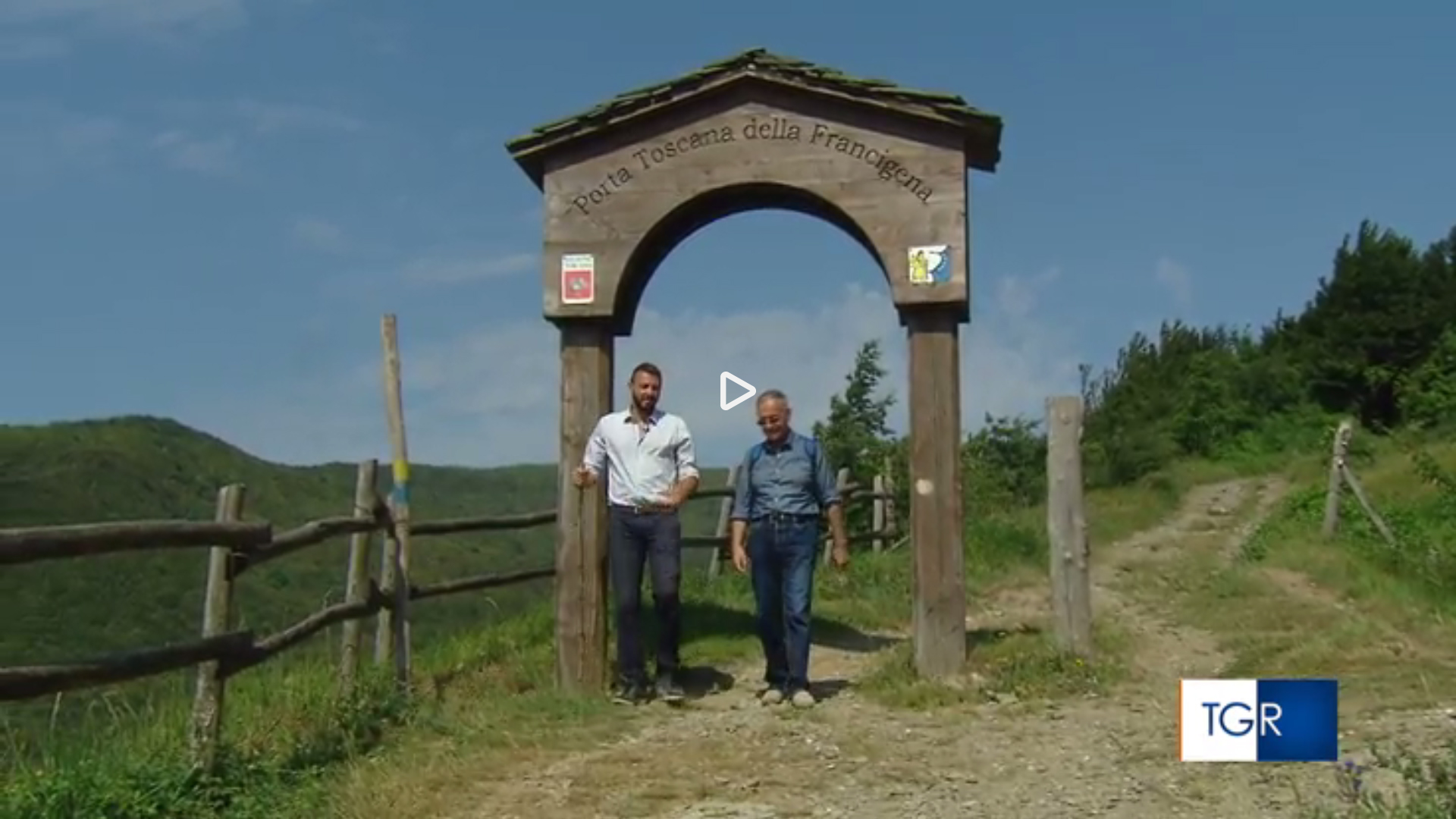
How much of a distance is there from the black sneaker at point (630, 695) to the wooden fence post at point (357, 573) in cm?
144

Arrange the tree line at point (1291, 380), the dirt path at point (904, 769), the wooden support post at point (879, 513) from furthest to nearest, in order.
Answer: the tree line at point (1291, 380) < the wooden support post at point (879, 513) < the dirt path at point (904, 769)

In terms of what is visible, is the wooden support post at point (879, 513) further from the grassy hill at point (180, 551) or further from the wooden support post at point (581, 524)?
the wooden support post at point (581, 524)

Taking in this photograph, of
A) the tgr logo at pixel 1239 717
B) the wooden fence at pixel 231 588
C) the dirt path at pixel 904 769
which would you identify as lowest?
the dirt path at pixel 904 769

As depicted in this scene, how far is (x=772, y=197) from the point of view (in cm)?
964

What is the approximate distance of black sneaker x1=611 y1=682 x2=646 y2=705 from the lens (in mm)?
8898

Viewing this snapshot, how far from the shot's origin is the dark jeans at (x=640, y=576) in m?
8.84

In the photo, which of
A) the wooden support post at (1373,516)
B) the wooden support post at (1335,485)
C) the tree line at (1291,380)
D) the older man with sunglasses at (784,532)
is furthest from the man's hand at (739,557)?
the tree line at (1291,380)

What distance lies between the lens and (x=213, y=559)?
7016 mm

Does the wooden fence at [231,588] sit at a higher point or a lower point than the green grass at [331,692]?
higher

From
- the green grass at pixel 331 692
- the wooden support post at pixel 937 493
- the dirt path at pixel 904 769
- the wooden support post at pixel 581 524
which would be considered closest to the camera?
the dirt path at pixel 904 769

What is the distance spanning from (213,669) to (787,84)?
4555 millimetres

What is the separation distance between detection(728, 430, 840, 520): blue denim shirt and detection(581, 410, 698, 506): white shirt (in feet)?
1.14

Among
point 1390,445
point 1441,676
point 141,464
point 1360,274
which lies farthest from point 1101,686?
point 1360,274

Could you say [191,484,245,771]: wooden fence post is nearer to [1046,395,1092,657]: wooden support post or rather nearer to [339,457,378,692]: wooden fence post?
[339,457,378,692]: wooden fence post
